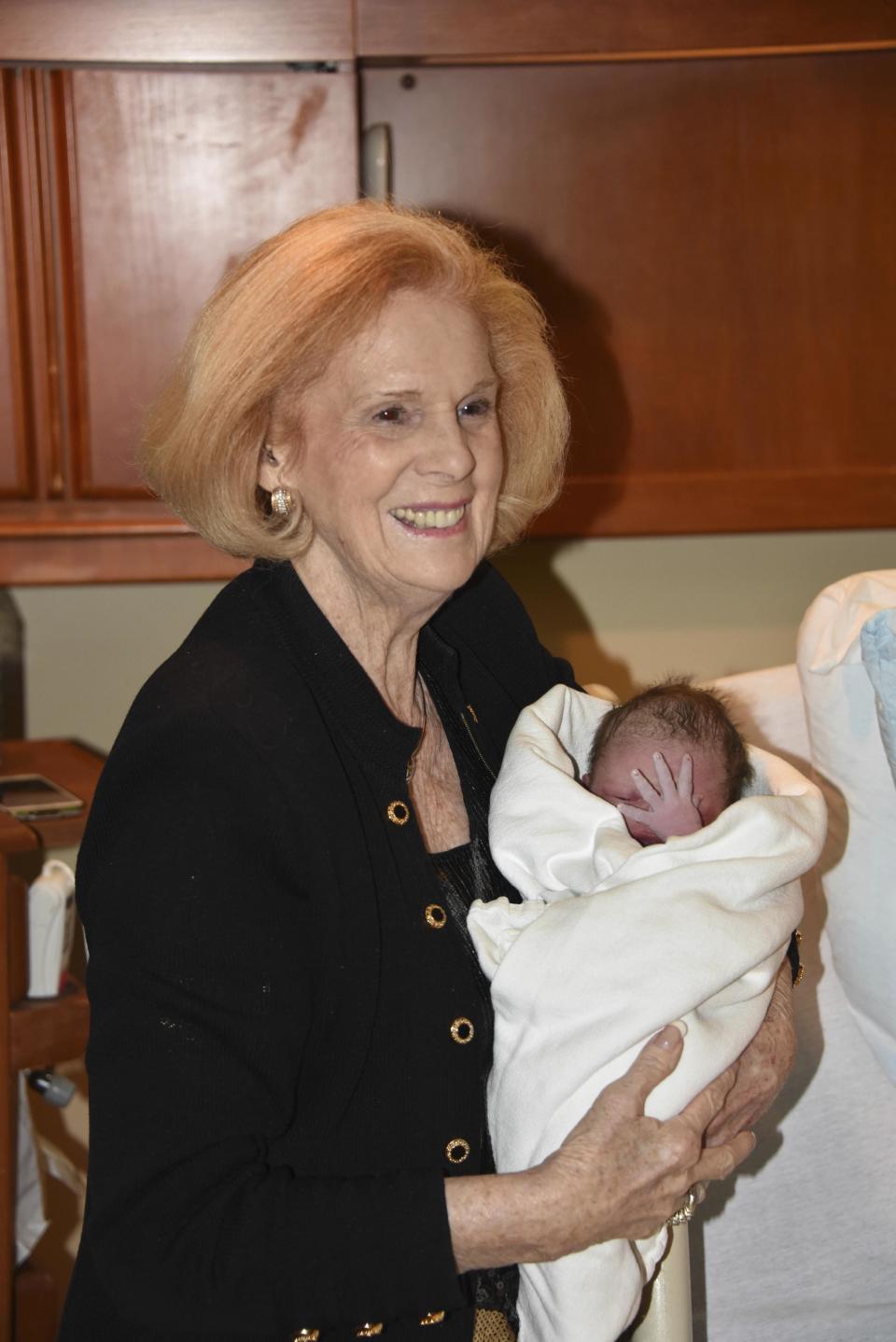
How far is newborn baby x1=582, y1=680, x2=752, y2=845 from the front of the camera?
1250 mm

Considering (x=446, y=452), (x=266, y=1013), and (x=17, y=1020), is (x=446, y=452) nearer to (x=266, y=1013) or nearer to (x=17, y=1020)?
(x=266, y=1013)

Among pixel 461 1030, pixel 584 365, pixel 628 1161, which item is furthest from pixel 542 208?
pixel 628 1161

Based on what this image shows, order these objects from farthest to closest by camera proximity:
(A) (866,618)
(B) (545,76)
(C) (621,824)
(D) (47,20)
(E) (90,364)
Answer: (B) (545,76)
(E) (90,364)
(D) (47,20)
(A) (866,618)
(C) (621,824)

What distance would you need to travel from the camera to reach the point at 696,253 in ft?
7.02

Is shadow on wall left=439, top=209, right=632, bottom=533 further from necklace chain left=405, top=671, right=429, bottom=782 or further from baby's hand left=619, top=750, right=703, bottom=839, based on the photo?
baby's hand left=619, top=750, right=703, bottom=839

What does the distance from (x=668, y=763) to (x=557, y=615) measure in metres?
1.25

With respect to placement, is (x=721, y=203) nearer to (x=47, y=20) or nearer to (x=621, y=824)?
(x=47, y=20)

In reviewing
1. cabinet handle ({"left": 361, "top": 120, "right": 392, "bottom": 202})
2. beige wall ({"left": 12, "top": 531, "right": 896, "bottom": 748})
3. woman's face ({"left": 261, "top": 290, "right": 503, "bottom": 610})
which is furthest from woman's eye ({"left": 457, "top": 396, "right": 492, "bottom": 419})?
beige wall ({"left": 12, "top": 531, "right": 896, "bottom": 748})

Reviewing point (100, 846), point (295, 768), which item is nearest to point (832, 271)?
point (295, 768)

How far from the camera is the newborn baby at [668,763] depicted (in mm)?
1250

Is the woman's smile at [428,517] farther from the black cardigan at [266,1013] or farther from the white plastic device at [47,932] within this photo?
the white plastic device at [47,932]

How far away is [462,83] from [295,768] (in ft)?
4.57

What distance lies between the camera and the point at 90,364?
1924 millimetres

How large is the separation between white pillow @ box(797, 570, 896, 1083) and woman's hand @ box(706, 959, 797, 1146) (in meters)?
A: 0.26
